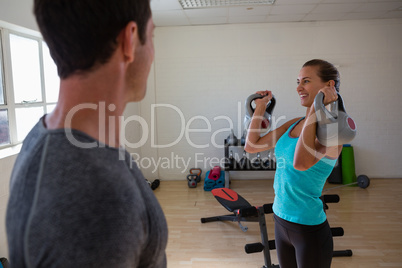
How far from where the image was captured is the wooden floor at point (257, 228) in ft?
8.80

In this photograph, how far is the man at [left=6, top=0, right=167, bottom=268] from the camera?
1.24 feet

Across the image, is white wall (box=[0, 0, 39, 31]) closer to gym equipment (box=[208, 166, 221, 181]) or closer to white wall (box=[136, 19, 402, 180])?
white wall (box=[136, 19, 402, 180])

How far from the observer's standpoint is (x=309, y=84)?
160 cm

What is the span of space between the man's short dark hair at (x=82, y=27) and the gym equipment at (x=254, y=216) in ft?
7.21

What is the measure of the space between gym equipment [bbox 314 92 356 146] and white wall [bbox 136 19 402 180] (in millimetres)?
3657

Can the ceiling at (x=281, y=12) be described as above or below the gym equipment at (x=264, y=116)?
above

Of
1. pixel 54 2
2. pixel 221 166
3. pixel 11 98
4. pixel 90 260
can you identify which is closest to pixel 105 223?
pixel 90 260

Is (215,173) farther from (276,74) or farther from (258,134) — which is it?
(258,134)

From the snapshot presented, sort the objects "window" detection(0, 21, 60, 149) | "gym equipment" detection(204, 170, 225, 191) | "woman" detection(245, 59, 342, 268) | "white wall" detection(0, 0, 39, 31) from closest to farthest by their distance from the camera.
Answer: "woman" detection(245, 59, 342, 268) < "white wall" detection(0, 0, 39, 31) < "window" detection(0, 21, 60, 149) < "gym equipment" detection(204, 170, 225, 191)

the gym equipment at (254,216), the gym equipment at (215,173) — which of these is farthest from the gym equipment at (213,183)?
the gym equipment at (254,216)

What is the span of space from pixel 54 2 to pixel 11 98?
256cm

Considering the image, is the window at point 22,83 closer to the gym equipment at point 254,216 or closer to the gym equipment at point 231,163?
the gym equipment at point 254,216

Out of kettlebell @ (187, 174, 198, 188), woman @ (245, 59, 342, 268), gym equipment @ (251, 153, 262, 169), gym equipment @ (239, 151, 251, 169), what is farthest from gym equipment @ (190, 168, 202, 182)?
woman @ (245, 59, 342, 268)

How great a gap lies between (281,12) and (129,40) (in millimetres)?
4342
